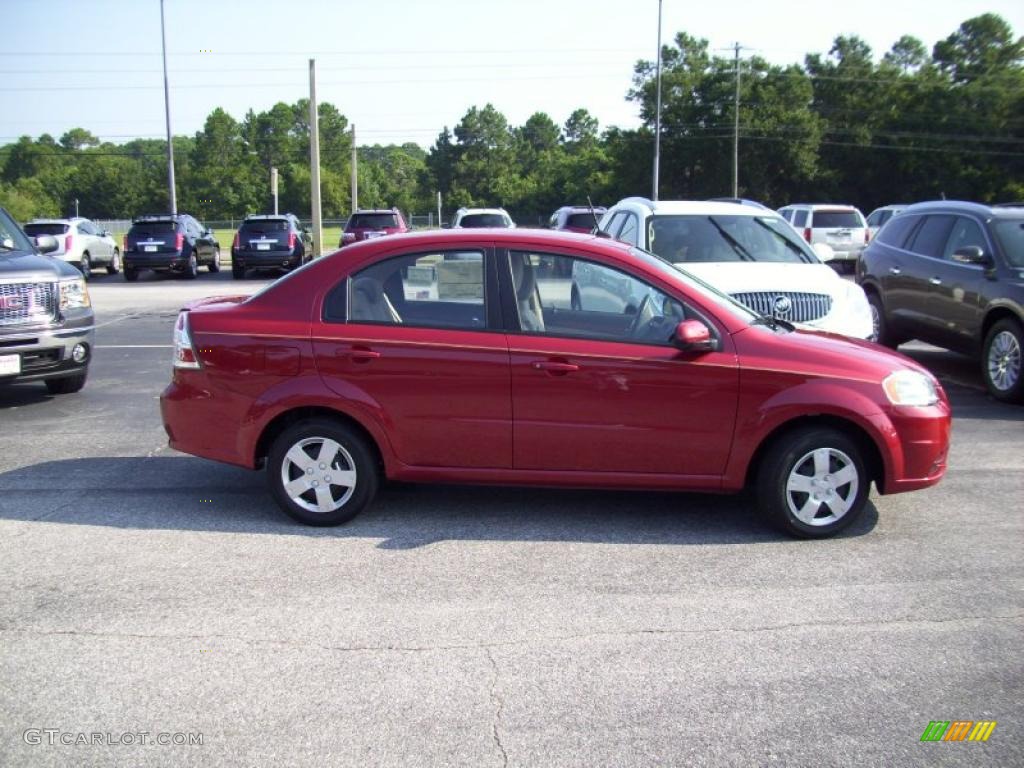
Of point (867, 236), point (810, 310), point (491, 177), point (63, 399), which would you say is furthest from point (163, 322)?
point (491, 177)

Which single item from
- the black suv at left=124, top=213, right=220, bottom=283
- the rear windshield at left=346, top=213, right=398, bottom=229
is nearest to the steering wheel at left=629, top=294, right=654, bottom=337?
the rear windshield at left=346, top=213, right=398, bottom=229

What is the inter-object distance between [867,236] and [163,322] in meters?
20.1

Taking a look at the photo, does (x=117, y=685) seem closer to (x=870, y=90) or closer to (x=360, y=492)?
(x=360, y=492)

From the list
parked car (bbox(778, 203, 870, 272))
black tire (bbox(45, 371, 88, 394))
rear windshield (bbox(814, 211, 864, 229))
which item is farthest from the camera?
rear windshield (bbox(814, 211, 864, 229))

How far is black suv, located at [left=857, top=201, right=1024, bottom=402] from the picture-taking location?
9.55 metres

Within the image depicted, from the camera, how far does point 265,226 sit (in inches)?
1070

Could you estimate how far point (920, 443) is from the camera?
18.4ft

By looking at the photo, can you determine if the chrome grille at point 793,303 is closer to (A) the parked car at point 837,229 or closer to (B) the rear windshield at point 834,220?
(A) the parked car at point 837,229

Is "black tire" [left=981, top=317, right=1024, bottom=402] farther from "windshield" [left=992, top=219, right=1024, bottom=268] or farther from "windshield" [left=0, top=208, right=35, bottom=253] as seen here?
"windshield" [left=0, top=208, right=35, bottom=253]

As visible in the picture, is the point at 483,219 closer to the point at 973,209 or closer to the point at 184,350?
the point at 973,209

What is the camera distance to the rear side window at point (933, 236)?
10914 millimetres

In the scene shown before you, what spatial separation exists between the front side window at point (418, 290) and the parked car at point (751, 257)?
3452 mm

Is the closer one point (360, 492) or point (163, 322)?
point (360, 492)

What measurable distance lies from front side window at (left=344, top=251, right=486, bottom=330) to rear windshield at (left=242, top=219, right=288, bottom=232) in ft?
73.1
